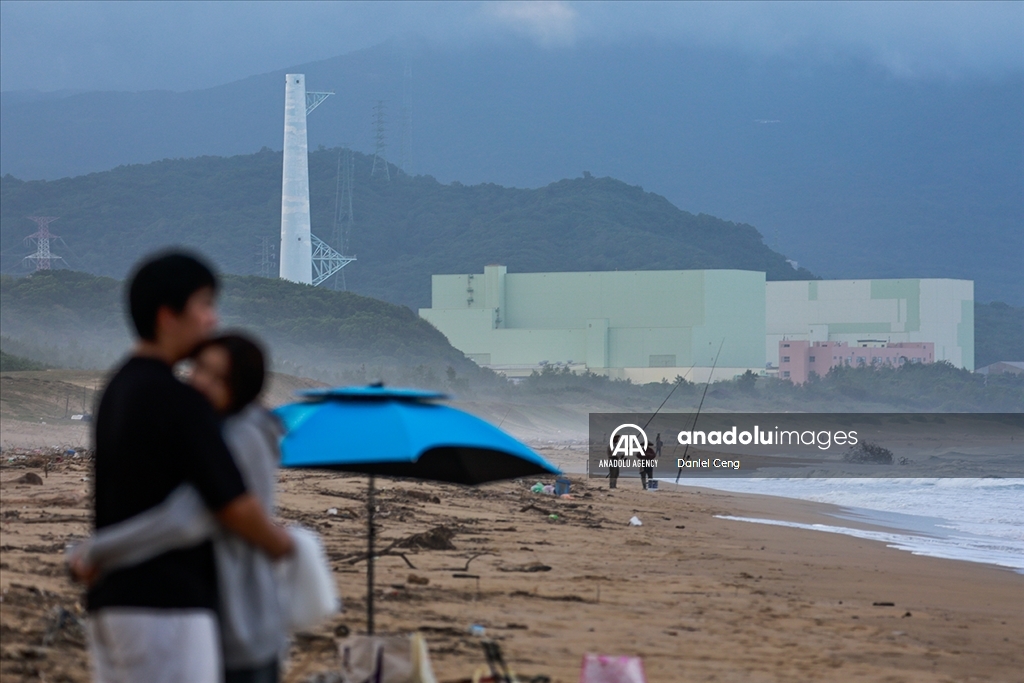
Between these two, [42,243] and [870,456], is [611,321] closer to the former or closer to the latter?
[870,456]

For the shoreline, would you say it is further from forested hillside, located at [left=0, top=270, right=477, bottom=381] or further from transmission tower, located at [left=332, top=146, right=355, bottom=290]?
transmission tower, located at [left=332, top=146, right=355, bottom=290]

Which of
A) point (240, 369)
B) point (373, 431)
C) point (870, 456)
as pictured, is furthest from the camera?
point (870, 456)

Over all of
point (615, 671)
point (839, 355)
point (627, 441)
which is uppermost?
point (839, 355)

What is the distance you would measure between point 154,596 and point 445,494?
14885mm

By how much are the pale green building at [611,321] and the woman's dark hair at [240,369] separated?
68746 mm

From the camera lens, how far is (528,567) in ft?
36.8

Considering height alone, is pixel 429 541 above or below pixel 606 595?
above

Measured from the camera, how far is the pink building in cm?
8012

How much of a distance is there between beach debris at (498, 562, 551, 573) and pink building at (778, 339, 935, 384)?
69990 mm

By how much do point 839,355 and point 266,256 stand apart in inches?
1897

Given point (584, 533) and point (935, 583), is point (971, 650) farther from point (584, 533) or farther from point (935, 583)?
point (584, 533)

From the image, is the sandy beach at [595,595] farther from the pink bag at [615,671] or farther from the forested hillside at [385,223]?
the forested hillside at [385,223]

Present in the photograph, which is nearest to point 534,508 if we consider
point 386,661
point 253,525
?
point 386,661

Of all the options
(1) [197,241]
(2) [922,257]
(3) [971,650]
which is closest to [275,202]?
(1) [197,241]
